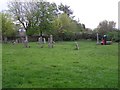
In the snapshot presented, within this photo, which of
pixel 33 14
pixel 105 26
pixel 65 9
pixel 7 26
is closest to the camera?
pixel 7 26

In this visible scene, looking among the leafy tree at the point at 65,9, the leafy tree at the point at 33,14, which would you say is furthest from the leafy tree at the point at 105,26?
the leafy tree at the point at 65,9

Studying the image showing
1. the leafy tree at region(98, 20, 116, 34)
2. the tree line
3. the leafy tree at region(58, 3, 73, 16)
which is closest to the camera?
the tree line

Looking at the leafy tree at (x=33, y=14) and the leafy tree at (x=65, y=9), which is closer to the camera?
the leafy tree at (x=33, y=14)

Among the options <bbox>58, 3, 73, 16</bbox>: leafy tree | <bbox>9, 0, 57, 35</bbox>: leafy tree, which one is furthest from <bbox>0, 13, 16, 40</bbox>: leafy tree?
<bbox>58, 3, 73, 16</bbox>: leafy tree

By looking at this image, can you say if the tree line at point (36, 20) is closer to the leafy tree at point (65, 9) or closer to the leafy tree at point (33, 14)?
the leafy tree at point (33, 14)

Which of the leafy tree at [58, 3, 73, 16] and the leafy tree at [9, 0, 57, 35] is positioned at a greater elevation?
the leafy tree at [58, 3, 73, 16]

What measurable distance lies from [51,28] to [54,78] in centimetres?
5216

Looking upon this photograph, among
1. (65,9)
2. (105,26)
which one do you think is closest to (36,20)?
(105,26)

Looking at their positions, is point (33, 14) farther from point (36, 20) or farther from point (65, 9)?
point (65, 9)

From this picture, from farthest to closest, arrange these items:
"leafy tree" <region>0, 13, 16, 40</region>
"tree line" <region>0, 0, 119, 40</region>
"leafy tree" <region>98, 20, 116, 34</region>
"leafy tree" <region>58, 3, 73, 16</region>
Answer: "leafy tree" <region>58, 3, 73, 16</region>
"leafy tree" <region>98, 20, 116, 34</region>
"tree line" <region>0, 0, 119, 40</region>
"leafy tree" <region>0, 13, 16, 40</region>

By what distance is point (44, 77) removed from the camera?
28.5ft

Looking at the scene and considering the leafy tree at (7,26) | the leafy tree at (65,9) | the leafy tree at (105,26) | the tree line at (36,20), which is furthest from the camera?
the leafy tree at (65,9)

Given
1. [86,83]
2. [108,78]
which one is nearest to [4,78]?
[86,83]

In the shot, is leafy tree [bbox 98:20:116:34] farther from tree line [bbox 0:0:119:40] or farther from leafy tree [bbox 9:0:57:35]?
leafy tree [bbox 9:0:57:35]
